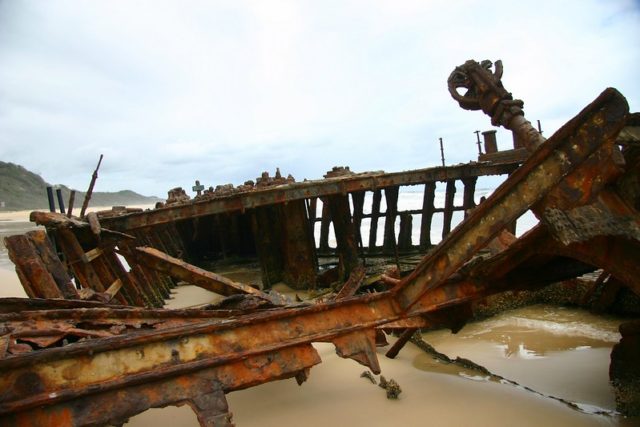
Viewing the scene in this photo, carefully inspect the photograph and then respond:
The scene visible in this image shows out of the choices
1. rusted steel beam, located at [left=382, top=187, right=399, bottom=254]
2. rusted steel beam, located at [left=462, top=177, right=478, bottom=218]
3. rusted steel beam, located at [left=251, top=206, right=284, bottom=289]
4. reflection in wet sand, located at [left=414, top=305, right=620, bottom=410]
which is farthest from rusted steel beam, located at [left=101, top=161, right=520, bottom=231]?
reflection in wet sand, located at [left=414, top=305, right=620, bottom=410]

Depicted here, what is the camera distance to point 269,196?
745 cm

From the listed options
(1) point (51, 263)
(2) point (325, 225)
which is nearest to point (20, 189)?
(2) point (325, 225)

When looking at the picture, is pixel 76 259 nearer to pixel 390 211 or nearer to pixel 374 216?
pixel 390 211

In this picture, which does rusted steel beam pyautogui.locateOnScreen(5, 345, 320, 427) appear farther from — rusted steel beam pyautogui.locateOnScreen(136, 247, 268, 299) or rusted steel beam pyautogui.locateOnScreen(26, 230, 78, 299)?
rusted steel beam pyautogui.locateOnScreen(26, 230, 78, 299)

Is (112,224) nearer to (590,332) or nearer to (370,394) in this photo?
(370,394)

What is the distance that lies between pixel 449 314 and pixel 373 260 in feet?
23.5

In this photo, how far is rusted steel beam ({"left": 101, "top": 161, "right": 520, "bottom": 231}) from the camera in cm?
694

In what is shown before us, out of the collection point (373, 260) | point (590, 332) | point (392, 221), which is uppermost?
point (392, 221)

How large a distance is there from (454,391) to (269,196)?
4549 millimetres

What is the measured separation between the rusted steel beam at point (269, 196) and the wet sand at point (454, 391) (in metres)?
3.13

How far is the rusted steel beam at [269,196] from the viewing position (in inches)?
273

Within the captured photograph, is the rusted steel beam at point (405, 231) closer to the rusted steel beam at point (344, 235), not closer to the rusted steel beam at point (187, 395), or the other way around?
the rusted steel beam at point (344, 235)

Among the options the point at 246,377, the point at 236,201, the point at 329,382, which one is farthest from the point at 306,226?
the point at 246,377

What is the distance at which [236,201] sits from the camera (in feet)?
24.2
